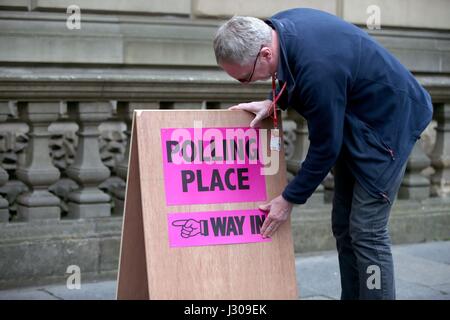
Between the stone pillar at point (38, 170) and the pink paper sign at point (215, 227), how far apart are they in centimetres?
227

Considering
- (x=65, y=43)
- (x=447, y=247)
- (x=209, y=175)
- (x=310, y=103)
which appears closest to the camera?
(x=310, y=103)

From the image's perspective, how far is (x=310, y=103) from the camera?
410 centimetres

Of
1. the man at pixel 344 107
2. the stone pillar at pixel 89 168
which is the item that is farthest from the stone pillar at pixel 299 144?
the man at pixel 344 107

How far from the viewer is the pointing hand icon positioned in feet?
14.1

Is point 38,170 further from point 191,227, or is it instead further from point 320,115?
point 320,115

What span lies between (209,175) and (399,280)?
2622mm

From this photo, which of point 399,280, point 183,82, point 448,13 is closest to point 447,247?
point 399,280

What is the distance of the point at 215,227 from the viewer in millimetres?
4379

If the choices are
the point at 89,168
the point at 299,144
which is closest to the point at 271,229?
the point at 89,168

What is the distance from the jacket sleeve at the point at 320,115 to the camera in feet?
13.3

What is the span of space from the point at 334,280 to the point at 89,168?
5.95ft
